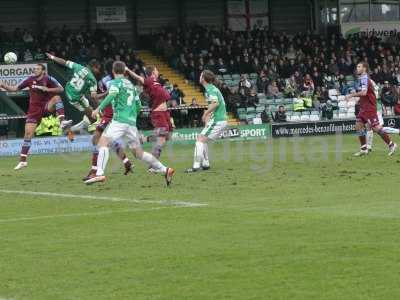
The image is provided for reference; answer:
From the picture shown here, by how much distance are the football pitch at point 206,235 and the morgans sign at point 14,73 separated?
61.9 feet

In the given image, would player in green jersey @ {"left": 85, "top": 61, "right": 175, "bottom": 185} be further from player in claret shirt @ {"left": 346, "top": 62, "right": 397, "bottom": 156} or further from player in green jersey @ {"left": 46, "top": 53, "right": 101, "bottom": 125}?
player in claret shirt @ {"left": 346, "top": 62, "right": 397, "bottom": 156}

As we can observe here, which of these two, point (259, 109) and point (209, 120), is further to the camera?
point (259, 109)

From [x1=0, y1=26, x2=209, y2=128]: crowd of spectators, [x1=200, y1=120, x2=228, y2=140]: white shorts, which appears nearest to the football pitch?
[x1=200, y1=120, x2=228, y2=140]: white shorts

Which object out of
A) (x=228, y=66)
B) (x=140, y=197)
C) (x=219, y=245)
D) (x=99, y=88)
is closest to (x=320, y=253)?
(x=219, y=245)

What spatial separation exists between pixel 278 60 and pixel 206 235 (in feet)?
118

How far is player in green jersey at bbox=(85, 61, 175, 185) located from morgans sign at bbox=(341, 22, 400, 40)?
3605cm

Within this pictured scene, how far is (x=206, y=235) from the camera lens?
11.9m

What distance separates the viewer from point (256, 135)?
38.5 metres

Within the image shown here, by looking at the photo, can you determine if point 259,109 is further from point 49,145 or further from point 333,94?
point 49,145

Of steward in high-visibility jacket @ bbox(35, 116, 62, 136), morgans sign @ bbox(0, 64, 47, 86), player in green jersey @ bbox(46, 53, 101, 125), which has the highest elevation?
morgans sign @ bbox(0, 64, 47, 86)

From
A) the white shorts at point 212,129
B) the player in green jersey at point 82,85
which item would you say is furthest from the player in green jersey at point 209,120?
the player in green jersey at point 82,85

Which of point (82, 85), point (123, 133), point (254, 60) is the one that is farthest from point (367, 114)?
point (254, 60)

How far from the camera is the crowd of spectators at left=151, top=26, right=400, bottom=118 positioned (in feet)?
146

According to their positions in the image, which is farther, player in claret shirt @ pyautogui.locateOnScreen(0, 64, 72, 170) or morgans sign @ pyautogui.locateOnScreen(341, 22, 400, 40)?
morgans sign @ pyautogui.locateOnScreen(341, 22, 400, 40)
